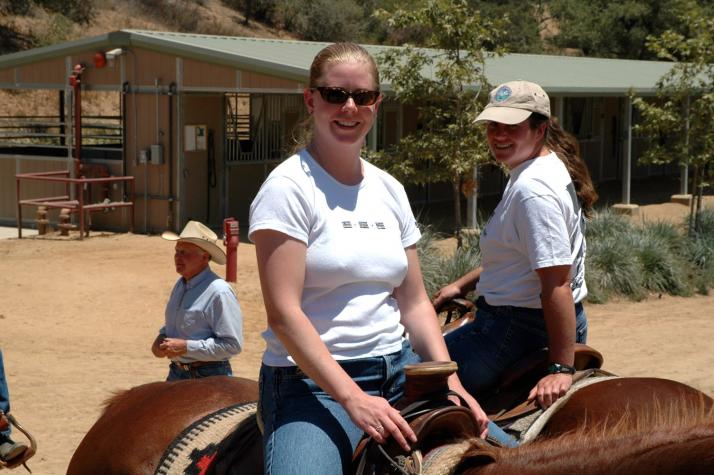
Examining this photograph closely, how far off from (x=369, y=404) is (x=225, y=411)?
120 centimetres

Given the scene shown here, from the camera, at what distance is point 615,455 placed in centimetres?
241

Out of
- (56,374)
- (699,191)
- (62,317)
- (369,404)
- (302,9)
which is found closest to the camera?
(369,404)

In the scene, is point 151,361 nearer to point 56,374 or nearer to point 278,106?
point 56,374

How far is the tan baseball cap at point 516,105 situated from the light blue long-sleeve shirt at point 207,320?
6.73ft

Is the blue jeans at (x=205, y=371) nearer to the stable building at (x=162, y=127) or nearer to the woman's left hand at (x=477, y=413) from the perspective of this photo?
the woman's left hand at (x=477, y=413)

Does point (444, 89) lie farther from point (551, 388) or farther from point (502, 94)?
point (551, 388)

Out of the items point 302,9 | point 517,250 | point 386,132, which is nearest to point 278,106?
point 386,132

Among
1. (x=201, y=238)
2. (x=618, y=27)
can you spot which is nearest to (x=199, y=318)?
(x=201, y=238)

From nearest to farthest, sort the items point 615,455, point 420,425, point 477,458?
point 615,455 → point 477,458 → point 420,425

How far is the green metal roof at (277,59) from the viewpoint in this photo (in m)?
17.2

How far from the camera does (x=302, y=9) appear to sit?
56.1m

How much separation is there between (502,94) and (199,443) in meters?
1.75

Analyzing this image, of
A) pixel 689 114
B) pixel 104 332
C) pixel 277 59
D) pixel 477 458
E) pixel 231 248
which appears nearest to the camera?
pixel 477 458

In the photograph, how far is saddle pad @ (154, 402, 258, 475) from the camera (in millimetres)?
3496
